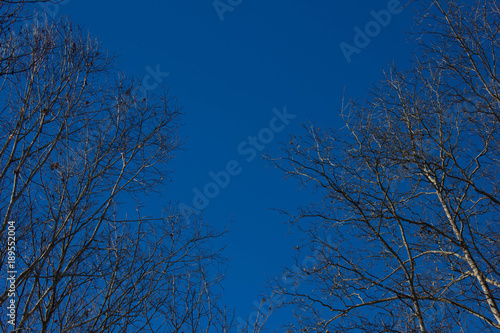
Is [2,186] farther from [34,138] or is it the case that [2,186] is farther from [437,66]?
[437,66]

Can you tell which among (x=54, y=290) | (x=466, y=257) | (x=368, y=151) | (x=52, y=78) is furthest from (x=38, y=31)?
(x=466, y=257)

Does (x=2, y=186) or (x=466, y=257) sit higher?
(x=2, y=186)

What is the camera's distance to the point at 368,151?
15.6ft

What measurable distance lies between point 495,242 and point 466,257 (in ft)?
1.30

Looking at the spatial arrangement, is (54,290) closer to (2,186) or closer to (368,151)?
(2,186)

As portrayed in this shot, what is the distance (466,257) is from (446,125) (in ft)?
5.47

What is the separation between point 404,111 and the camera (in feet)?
17.1

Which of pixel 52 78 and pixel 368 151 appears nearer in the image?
pixel 52 78

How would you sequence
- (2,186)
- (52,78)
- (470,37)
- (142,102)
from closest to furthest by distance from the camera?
(2,186) → (52,78) → (470,37) → (142,102)

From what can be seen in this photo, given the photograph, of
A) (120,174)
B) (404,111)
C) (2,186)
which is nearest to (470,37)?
(404,111)

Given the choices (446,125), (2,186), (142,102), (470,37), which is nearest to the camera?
(2,186)

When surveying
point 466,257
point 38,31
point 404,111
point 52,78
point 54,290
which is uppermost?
point 38,31

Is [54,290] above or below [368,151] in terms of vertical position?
below

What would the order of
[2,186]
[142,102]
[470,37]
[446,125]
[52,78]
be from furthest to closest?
1. [446,125]
2. [142,102]
3. [470,37]
4. [52,78]
5. [2,186]
